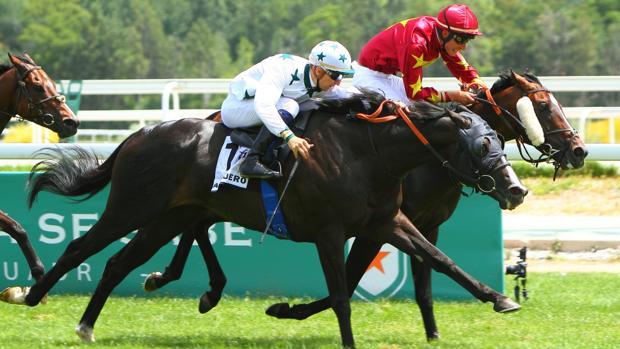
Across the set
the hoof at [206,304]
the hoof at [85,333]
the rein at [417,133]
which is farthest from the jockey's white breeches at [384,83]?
the hoof at [85,333]

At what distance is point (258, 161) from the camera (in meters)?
7.55

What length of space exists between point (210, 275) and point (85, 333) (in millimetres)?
1042

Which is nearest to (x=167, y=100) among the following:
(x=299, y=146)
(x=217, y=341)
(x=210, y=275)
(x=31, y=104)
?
(x=31, y=104)

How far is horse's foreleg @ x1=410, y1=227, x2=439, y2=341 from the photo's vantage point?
26.3 ft

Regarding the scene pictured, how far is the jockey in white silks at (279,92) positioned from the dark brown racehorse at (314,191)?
14 cm

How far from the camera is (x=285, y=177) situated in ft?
24.8

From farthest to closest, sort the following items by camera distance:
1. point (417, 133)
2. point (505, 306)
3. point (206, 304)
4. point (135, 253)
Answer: point (206, 304)
point (135, 253)
point (417, 133)
point (505, 306)

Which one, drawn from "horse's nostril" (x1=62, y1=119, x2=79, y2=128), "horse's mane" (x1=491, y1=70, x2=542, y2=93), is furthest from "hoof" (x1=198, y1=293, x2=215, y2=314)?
"horse's mane" (x1=491, y1=70, x2=542, y2=93)

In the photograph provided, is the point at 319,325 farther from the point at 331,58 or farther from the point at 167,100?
the point at 167,100

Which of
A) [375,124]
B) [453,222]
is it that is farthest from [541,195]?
[375,124]

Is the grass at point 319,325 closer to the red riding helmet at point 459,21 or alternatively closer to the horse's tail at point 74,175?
the horse's tail at point 74,175

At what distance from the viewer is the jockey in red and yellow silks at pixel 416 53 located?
26.5 feet

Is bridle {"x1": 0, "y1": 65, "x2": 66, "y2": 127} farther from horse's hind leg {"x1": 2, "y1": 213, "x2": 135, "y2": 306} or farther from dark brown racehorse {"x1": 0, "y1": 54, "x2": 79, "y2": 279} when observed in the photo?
horse's hind leg {"x1": 2, "y1": 213, "x2": 135, "y2": 306}

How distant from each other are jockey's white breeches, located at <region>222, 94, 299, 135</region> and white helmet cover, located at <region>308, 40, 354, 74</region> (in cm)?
32
